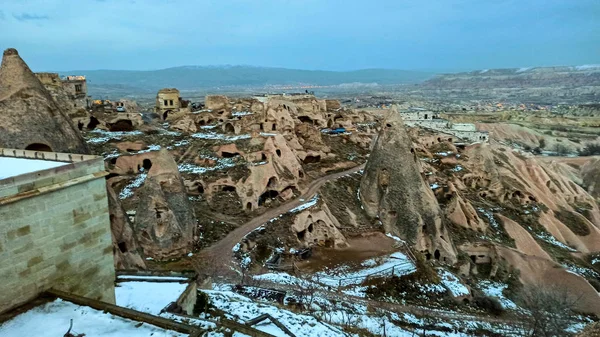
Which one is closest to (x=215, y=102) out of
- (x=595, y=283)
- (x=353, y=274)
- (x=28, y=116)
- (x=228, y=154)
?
(x=228, y=154)

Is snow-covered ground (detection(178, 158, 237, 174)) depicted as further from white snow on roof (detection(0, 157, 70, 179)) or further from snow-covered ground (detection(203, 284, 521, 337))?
white snow on roof (detection(0, 157, 70, 179))

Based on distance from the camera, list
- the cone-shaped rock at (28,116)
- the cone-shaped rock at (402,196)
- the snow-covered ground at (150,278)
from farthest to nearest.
A: the cone-shaped rock at (402,196) → the cone-shaped rock at (28,116) → the snow-covered ground at (150,278)

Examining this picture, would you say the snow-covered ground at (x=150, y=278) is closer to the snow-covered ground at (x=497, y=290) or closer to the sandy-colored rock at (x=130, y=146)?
the snow-covered ground at (x=497, y=290)

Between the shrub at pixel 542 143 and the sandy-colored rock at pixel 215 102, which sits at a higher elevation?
the sandy-colored rock at pixel 215 102

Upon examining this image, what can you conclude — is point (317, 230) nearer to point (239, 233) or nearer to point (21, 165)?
point (239, 233)

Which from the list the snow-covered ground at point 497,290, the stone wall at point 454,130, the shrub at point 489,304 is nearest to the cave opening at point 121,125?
the snow-covered ground at point 497,290

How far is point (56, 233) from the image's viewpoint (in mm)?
8047

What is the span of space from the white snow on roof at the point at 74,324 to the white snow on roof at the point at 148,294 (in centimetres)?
197

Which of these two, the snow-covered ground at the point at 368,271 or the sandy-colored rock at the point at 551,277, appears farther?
the sandy-colored rock at the point at 551,277

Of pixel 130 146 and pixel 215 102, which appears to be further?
pixel 215 102

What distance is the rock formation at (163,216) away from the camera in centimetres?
1944

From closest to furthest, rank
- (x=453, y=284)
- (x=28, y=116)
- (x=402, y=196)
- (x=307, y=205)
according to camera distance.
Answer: (x=28, y=116), (x=453, y=284), (x=402, y=196), (x=307, y=205)

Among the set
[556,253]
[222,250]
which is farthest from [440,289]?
[556,253]

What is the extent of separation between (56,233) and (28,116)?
26.0ft
